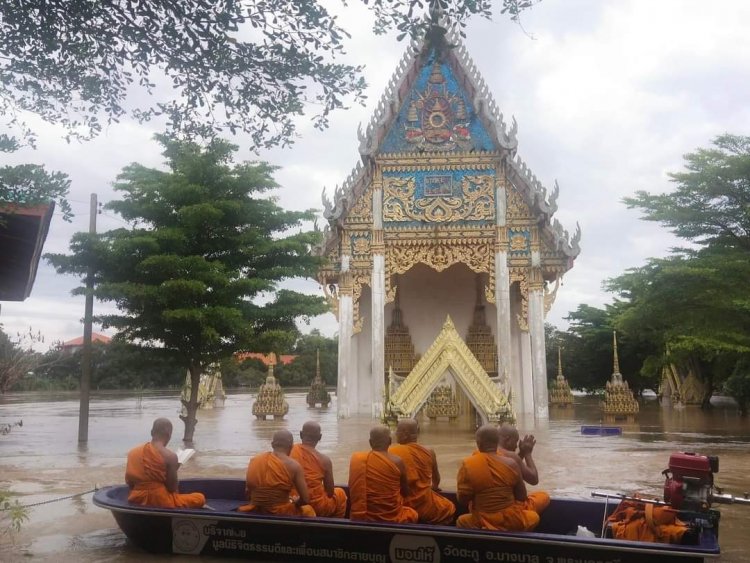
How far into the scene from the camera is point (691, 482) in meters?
4.39

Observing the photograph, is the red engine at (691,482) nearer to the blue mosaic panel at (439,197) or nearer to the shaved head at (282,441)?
the shaved head at (282,441)

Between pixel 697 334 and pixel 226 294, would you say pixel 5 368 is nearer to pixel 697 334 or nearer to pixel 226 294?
pixel 226 294

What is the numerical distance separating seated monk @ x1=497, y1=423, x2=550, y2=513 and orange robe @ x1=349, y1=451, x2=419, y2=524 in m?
0.79

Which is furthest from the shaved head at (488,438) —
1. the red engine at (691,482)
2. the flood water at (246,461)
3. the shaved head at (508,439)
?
the flood water at (246,461)

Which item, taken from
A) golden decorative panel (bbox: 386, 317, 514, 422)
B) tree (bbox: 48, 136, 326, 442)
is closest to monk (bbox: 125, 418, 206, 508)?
tree (bbox: 48, 136, 326, 442)

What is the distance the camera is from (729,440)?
14.2 m

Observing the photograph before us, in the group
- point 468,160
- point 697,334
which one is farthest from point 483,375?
point 468,160

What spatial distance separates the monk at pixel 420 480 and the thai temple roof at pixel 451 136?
13.9 m

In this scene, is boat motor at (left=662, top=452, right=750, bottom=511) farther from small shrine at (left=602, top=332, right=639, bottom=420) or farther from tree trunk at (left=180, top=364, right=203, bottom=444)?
small shrine at (left=602, top=332, right=639, bottom=420)

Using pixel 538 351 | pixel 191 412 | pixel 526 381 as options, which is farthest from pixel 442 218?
pixel 191 412

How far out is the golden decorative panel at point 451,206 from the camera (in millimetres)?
19156

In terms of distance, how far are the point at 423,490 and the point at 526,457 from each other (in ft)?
2.98

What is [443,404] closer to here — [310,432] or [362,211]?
[362,211]

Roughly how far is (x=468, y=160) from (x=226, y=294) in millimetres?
9086
